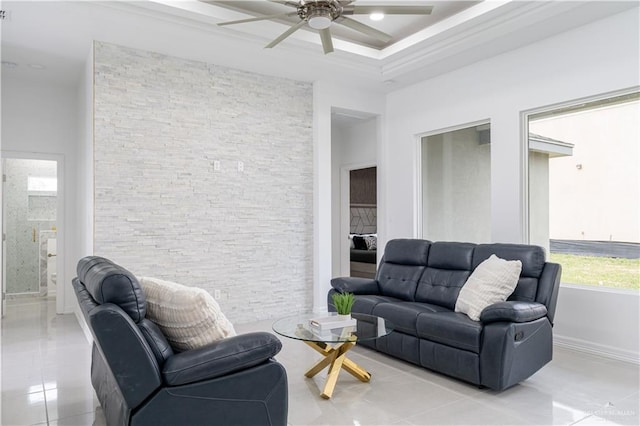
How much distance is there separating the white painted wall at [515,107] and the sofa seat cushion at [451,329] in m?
1.56

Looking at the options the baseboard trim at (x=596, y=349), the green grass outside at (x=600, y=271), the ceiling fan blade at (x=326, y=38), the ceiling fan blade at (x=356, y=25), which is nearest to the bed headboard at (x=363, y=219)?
the green grass outside at (x=600, y=271)

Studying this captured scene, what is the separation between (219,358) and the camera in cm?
213

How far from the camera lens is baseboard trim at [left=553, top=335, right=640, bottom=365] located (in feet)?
12.1

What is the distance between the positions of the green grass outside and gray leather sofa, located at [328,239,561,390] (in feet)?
3.15

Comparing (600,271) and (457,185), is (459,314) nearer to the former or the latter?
(600,271)

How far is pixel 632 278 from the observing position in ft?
12.5

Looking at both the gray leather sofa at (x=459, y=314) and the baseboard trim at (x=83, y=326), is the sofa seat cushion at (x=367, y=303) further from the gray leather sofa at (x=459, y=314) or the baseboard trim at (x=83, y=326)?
the baseboard trim at (x=83, y=326)

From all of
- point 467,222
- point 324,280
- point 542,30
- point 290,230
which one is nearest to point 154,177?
point 290,230

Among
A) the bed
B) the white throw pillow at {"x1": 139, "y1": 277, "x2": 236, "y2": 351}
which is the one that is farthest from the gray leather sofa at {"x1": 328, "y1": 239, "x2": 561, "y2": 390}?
the bed

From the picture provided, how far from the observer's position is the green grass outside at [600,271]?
381 cm

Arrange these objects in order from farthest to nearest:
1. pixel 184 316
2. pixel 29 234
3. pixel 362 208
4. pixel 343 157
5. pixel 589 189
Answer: pixel 362 208
pixel 343 157
pixel 29 234
pixel 589 189
pixel 184 316

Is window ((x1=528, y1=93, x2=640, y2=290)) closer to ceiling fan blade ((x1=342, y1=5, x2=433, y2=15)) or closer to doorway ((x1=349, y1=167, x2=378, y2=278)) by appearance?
ceiling fan blade ((x1=342, y1=5, x2=433, y2=15))

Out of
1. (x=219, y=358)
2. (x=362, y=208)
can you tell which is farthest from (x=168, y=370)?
(x=362, y=208)

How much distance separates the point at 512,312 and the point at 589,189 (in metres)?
2.02
